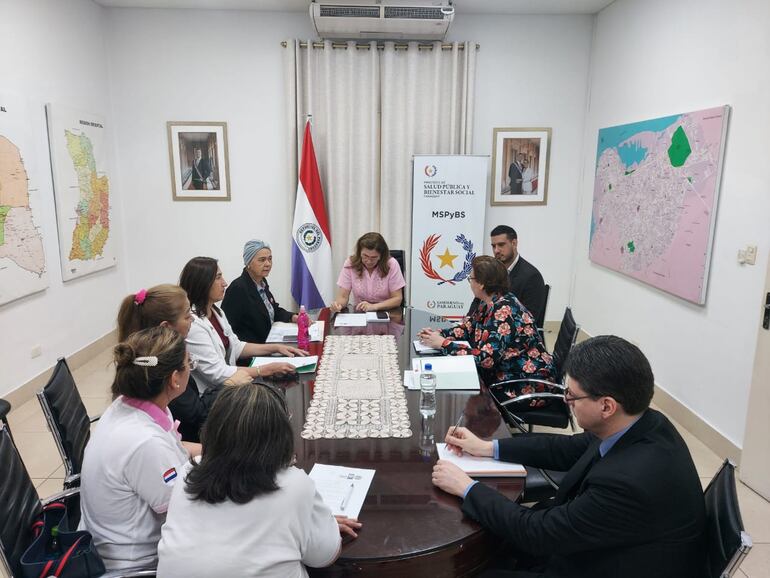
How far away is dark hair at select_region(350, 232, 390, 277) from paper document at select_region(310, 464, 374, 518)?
7.43 ft

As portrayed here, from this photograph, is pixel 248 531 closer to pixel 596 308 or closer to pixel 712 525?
pixel 712 525

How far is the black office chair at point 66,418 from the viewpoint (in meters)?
1.80

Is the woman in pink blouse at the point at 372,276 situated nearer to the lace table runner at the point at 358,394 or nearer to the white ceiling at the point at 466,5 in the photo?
the lace table runner at the point at 358,394

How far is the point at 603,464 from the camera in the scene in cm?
127

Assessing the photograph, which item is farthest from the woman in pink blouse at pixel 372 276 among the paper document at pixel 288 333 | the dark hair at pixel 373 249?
the paper document at pixel 288 333

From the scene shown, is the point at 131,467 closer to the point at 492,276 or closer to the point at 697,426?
the point at 492,276

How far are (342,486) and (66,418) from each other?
1116mm

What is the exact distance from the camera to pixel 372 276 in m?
3.81

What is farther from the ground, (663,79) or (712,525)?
(663,79)

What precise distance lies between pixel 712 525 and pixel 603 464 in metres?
0.31

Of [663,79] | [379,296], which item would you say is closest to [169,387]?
[379,296]

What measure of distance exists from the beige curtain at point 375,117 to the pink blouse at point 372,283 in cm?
146

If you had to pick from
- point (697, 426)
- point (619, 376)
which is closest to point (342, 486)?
point (619, 376)

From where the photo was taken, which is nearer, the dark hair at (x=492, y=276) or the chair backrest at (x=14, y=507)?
the chair backrest at (x=14, y=507)
